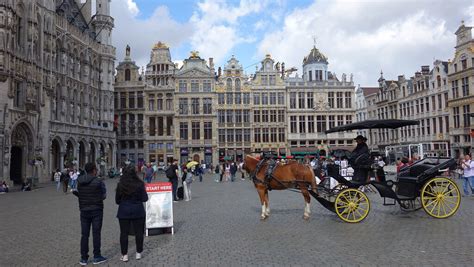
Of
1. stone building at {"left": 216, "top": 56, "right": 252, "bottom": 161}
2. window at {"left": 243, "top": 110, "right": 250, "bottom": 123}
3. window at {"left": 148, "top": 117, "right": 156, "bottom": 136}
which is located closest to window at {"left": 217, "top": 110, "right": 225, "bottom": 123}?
stone building at {"left": 216, "top": 56, "right": 252, "bottom": 161}

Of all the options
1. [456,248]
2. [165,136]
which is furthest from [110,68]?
[456,248]

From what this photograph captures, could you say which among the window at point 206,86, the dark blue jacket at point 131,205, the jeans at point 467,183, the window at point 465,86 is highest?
the window at point 206,86

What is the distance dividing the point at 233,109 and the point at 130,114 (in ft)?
49.8

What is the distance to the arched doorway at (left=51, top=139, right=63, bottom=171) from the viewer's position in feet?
126

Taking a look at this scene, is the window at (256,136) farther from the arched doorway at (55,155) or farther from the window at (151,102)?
the arched doorway at (55,155)

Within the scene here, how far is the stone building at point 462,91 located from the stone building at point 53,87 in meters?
38.5

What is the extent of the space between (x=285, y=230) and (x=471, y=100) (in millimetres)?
38480

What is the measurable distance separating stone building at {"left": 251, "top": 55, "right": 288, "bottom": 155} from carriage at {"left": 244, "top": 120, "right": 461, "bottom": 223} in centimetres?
4737

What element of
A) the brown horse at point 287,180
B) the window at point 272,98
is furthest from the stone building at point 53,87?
the brown horse at point 287,180

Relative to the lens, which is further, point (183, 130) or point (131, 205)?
point (183, 130)

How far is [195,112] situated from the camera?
58.5m

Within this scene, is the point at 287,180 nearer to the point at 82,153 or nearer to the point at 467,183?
the point at 467,183

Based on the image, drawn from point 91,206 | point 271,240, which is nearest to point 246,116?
point 271,240

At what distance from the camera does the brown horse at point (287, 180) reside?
11055 mm
